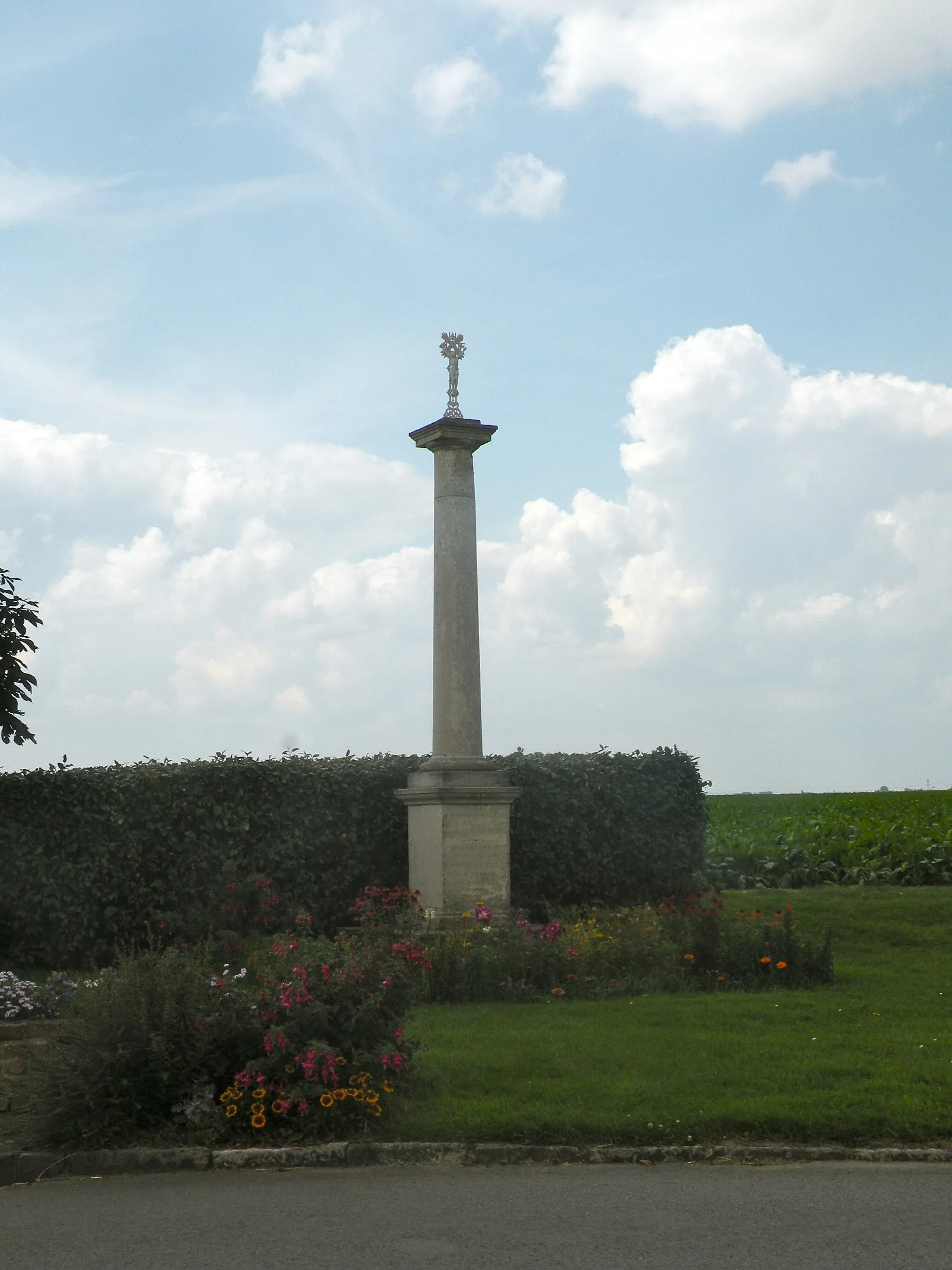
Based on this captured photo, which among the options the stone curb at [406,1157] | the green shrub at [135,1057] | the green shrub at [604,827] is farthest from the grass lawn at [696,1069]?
the green shrub at [604,827]

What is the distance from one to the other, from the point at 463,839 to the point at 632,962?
3.68 m

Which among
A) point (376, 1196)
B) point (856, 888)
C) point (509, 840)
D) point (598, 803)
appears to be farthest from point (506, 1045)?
point (856, 888)

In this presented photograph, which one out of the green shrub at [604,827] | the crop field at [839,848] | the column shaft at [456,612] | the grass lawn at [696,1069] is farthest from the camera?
the crop field at [839,848]

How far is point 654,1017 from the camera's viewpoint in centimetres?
1120

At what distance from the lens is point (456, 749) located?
56.1 ft

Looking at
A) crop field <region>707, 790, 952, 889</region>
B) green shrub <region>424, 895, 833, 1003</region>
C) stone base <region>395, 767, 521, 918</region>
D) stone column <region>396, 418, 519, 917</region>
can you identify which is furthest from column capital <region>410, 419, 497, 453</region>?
crop field <region>707, 790, 952, 889</region>

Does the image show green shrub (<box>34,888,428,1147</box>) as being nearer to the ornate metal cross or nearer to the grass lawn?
the grass lawn

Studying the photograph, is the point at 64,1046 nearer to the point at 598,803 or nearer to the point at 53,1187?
the point at 53,1187

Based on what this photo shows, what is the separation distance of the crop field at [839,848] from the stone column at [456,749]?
6.61 m

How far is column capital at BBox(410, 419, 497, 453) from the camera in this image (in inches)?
689

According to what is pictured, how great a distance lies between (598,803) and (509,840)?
172 centimetres

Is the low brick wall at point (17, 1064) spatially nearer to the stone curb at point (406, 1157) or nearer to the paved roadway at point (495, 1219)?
the stone curb at point (406, 1157)

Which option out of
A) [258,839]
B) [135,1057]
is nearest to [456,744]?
[258,839]

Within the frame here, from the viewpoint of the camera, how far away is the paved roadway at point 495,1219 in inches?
242
